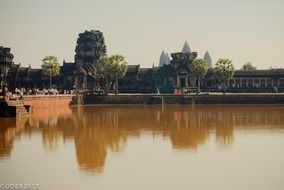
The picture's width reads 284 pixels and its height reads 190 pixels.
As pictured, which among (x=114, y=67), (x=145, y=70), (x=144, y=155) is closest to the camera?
(x=144, y=155)

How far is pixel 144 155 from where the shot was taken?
85.4 ft

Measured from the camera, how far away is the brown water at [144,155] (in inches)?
787

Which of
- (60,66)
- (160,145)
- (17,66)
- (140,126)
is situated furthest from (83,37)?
(160,145)

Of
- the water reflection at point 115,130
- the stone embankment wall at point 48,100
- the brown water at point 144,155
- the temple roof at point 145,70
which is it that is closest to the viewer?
the brown water at point 144,155

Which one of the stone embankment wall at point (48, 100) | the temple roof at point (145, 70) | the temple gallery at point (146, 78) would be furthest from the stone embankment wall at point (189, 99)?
the temple roof at point (145, 70)

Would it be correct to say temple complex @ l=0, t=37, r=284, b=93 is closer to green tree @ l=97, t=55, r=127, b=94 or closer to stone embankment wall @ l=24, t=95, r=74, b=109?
green tree @ l=97, t=55, r=127, b=94

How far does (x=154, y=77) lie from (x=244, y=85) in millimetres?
15660

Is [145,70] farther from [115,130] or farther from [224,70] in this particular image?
[115,130]

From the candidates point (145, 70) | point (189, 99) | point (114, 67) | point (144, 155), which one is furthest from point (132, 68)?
point (144, 155)

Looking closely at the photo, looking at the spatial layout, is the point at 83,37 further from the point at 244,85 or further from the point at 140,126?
the point at 140,126

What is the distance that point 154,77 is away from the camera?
88.2 m

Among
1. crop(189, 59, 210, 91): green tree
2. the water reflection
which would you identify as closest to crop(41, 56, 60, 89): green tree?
crop(189, 59, 210, 91): green tree

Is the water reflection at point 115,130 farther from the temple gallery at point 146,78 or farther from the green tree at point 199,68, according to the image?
the temple gallery at point 146,78

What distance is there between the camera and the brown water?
19984mm
